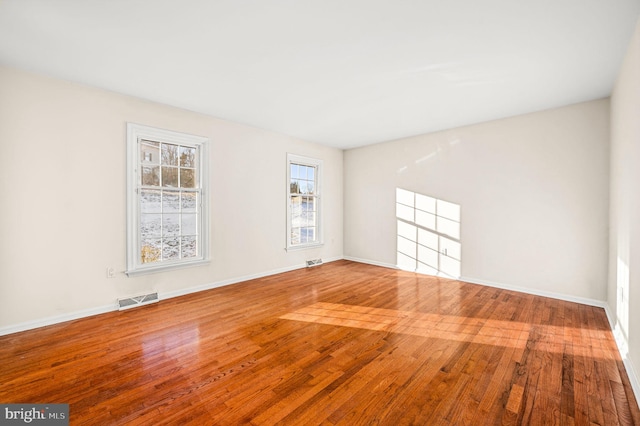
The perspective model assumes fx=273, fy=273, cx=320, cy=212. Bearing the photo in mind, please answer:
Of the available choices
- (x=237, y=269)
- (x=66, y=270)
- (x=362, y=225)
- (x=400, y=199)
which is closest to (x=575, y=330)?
(x=400, y=199)

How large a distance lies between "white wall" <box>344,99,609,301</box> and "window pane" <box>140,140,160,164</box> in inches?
164

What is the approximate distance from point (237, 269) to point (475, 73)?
13.5 ft

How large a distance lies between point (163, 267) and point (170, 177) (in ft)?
4.04

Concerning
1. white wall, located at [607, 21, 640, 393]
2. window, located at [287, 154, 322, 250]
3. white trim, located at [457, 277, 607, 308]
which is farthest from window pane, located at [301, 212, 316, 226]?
white wall, located at [607, 21, 640, 393]

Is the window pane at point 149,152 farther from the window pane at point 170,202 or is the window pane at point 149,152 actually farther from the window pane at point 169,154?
the window pane at point 170,202

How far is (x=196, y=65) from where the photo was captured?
267 cm

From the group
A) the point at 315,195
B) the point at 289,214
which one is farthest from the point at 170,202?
the point at 315,195

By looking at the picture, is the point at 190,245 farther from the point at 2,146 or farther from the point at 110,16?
the point at 110,16

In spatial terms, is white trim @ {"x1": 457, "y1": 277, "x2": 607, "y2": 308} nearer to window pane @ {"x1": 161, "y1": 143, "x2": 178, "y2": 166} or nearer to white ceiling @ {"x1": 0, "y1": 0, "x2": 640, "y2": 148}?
white ceiling @ {"x1": 0, "y1": 0, "x2": 640, "y2": 148}

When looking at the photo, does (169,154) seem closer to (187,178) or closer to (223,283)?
(187,178)

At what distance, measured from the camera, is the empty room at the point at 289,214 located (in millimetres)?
1860

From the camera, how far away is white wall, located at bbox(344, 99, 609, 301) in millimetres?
3477

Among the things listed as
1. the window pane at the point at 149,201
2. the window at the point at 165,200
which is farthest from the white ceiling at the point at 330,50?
the window pane at the point at 149,201

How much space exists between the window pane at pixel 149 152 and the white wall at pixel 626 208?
15.8 feet
